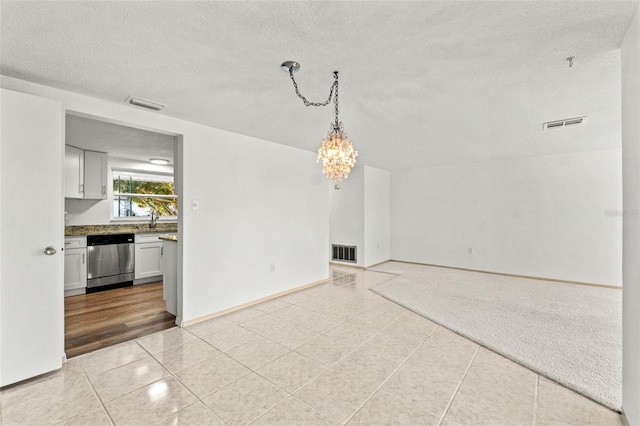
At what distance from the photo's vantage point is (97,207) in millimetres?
5055

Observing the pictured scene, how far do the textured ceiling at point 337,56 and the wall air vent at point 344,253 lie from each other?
376 cm

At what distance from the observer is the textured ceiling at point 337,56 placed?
1521mm

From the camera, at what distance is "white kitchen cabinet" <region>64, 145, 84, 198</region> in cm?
445

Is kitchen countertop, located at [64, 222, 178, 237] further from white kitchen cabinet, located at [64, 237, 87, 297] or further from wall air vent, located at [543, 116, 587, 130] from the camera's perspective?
wall air vent, located at [543, 116, 587, 130]

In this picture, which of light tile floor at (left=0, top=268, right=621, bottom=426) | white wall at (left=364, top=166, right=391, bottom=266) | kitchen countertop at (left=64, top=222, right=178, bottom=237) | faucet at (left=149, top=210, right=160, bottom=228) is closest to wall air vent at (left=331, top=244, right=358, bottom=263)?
white wall at (left=364, top=166, right=391, bottom=266)

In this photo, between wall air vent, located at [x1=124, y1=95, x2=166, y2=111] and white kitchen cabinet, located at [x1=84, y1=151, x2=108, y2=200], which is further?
white kitchen cabinet, located at [x1=84, y1=151, x2=108, y2=200]

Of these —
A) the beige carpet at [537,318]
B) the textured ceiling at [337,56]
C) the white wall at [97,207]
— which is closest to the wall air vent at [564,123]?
the textured ceiling at [337,56]

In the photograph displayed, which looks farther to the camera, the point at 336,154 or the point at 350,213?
the point at 350,213

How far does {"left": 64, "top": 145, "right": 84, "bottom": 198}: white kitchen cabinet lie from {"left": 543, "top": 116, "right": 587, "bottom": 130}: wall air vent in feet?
22.4

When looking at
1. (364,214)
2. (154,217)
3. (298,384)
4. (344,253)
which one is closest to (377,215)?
(364,214)

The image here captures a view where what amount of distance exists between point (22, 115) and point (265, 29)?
202cm

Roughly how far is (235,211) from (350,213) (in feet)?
11.1

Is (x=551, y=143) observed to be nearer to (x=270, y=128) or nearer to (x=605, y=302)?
(x=605, y=302)

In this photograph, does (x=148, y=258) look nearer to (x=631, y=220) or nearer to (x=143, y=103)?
(x=143, y=103)
